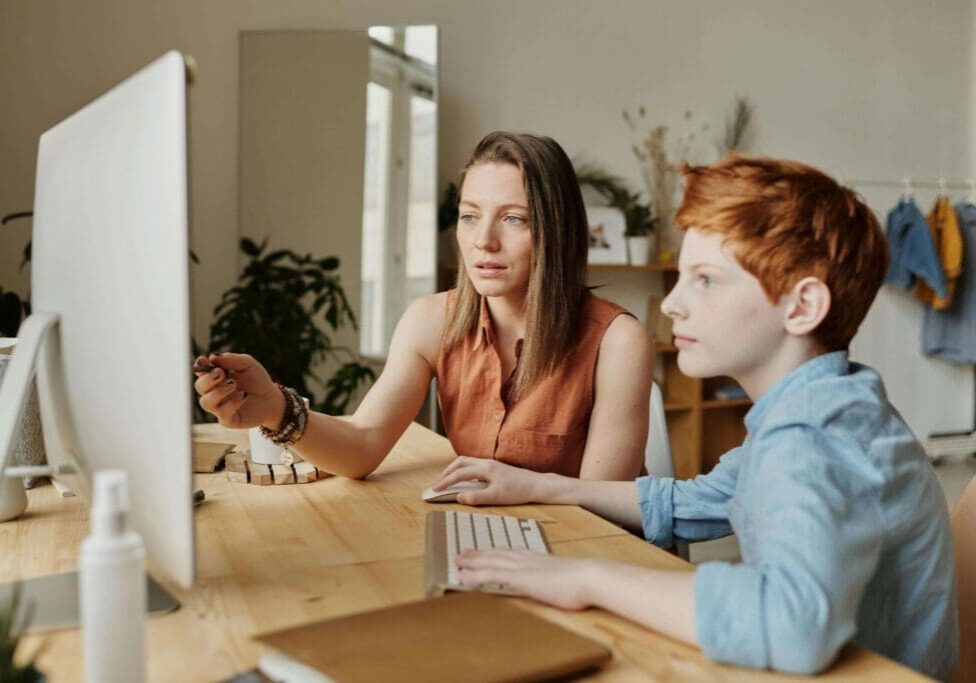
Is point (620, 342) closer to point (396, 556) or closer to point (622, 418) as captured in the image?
point (622, 418)

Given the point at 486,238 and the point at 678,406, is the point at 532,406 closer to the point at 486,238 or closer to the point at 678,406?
the point at 486,238

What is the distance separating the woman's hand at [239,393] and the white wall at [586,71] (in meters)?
2.57

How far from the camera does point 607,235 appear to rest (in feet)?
15.0

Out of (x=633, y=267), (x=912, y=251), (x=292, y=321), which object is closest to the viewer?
(x=292, y=321)

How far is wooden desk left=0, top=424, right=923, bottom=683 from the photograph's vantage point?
836 mm

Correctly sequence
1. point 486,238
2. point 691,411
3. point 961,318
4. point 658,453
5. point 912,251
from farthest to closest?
point 961,318 < point 912,251 < point 691,411 < point 658,453 < point 486,238

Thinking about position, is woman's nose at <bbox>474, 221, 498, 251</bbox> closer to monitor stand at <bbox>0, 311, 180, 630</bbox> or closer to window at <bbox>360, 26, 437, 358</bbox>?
monitor stand at <bbox>0, 311, 180, 630</bbox>

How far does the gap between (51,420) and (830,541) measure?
801 millimetres

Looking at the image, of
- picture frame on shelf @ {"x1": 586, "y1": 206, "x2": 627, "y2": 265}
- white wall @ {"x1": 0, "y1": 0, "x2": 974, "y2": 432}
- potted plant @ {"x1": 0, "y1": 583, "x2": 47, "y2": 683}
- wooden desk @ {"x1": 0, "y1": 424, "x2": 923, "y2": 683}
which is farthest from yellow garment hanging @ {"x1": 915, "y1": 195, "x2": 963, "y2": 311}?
potted plant @ {"x1": 0, "y1": 583, "x2": 47, "y2": 683}

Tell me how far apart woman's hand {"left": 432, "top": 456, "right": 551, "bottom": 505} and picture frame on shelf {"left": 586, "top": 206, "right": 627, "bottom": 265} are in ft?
10.3


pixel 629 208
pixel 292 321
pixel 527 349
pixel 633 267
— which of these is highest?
Answer: pixel 629 208

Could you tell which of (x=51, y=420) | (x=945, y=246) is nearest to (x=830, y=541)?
(x=51, y=420)

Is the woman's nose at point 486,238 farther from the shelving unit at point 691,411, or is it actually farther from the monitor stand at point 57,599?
the shelving unit at point 691,411

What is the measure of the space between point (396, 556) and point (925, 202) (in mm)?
5034
